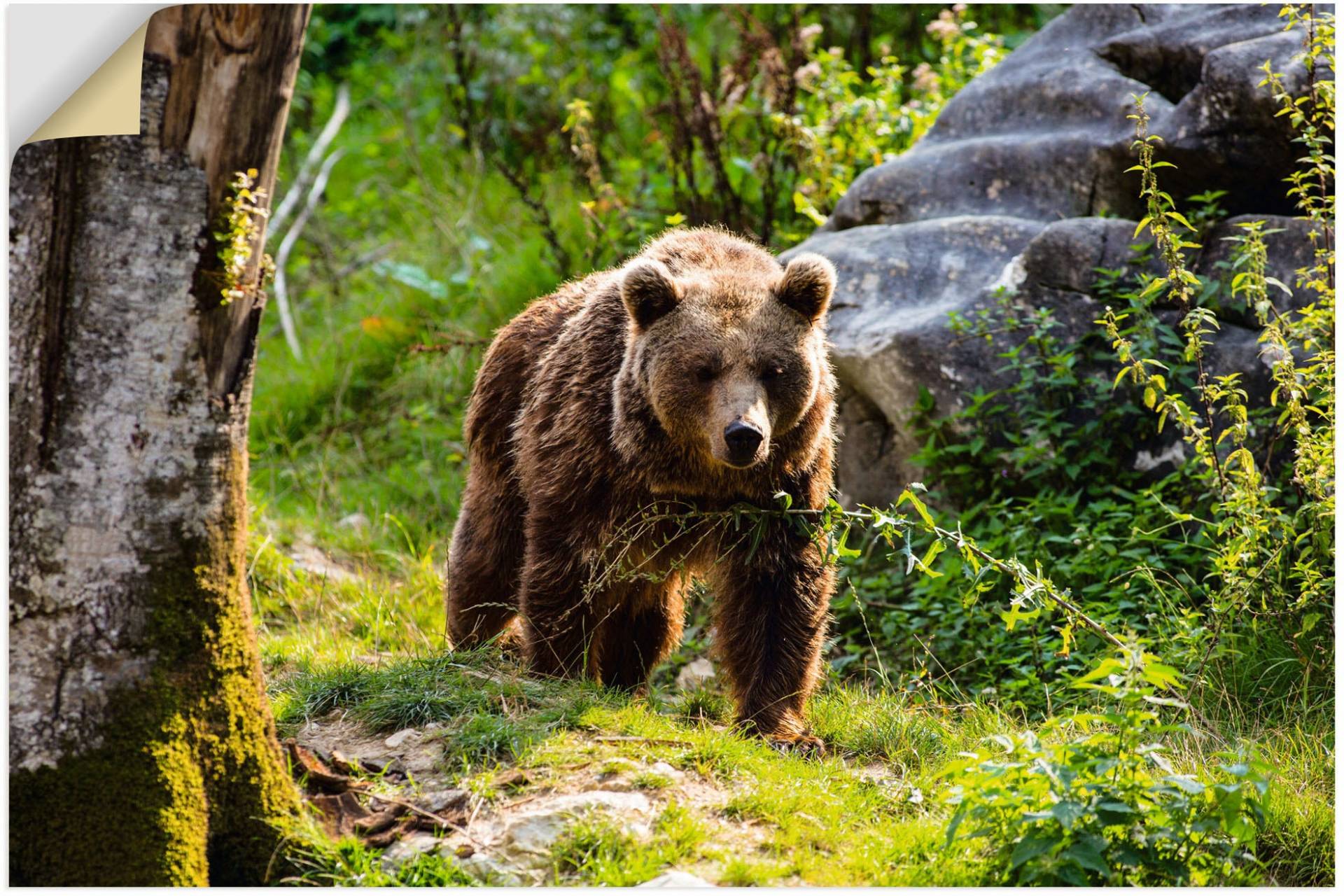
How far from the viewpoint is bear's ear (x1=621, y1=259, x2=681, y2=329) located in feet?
13.7

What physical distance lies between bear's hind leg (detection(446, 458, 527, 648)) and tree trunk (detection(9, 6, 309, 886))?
7.04 feet

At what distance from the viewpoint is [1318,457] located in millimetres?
4176

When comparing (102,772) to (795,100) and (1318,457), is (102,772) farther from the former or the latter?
(795,100)

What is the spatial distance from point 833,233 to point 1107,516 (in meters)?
2.26

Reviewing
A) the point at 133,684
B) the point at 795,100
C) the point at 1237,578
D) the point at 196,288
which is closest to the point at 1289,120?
the point at 1237,578

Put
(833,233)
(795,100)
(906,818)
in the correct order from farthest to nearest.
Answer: (795,100), (833,233), (906,818)

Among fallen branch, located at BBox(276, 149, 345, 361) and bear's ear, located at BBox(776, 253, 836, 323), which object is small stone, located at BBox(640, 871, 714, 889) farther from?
fallen branch, located at BBox(276, 149, 345, 361)

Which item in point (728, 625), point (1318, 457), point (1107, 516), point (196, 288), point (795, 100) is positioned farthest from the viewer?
point (795, 100)

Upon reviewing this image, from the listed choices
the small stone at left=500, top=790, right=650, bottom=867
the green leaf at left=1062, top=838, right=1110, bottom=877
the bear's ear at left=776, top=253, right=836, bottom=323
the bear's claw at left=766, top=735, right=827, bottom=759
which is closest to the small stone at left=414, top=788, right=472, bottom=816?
the small stone at left=500, top=790, right=650, bottom=867

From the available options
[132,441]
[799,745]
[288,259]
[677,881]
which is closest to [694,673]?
[799,745]

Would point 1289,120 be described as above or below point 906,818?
above

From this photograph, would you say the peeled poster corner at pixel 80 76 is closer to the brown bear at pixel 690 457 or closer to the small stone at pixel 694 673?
the brown bear at pixel 690 457

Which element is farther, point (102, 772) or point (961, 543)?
point (961, 543)

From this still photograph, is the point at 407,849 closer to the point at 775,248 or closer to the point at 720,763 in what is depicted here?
the point at 720,763
